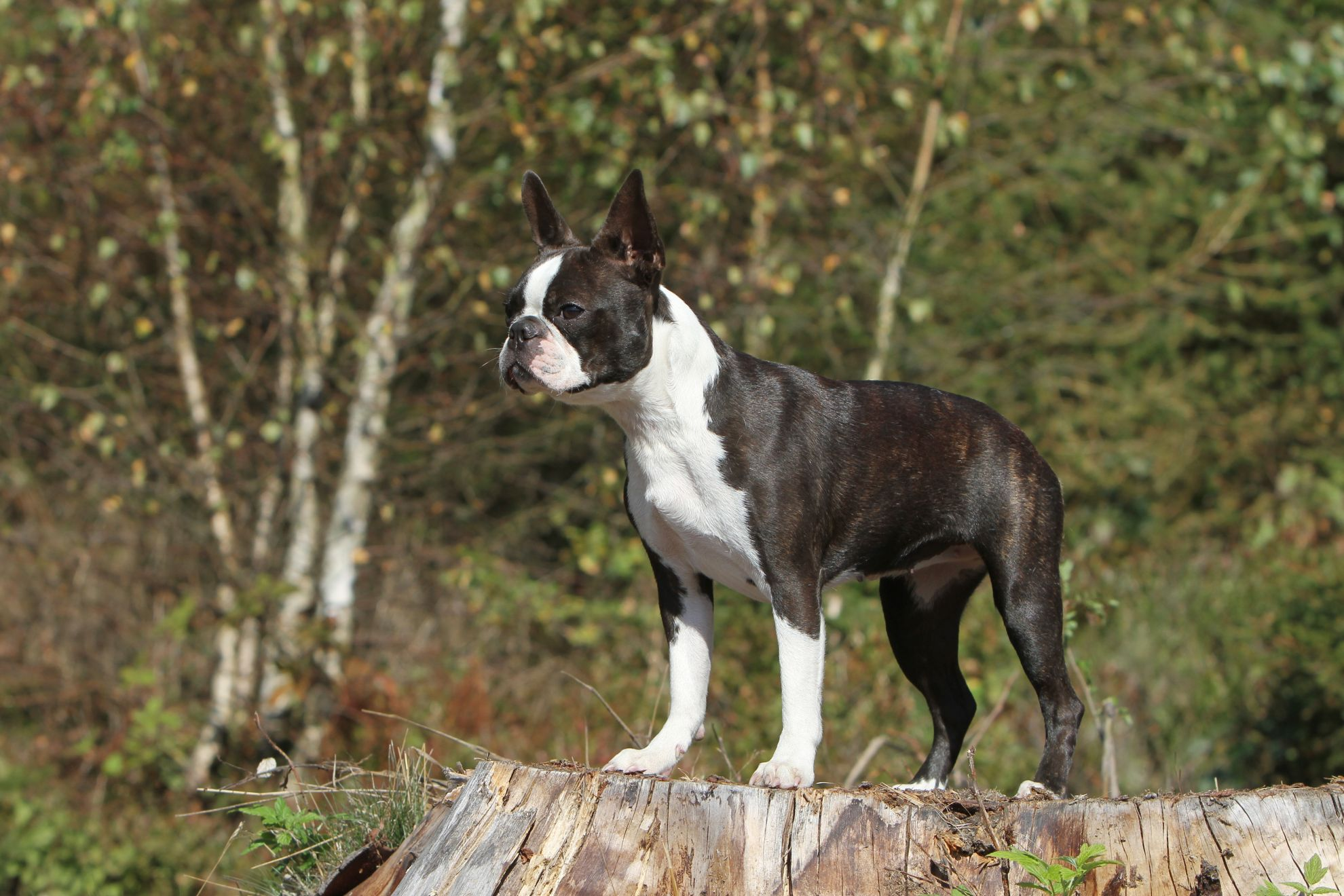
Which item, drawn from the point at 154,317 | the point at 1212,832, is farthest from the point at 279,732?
the point at 1212,832

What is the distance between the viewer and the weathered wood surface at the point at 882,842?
11.9ft

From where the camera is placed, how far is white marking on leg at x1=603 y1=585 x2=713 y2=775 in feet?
14.0

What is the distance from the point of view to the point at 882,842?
365 centimetres

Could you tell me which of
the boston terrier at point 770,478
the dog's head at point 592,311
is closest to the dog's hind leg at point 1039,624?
the boston terrier at point 770,478

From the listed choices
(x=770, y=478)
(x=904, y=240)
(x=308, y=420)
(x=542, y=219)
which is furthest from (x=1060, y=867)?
(x=904, y=240)

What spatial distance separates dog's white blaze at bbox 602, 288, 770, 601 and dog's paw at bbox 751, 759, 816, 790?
1.82 ft

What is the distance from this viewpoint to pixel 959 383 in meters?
10.9

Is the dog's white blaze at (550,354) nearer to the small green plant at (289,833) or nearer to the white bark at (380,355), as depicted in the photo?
the small green plant at (289,833)

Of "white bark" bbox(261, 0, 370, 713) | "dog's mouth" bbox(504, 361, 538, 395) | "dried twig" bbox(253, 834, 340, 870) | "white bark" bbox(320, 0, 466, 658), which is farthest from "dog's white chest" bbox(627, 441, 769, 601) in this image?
"white bark" bbox(261, 0, 370, 713)

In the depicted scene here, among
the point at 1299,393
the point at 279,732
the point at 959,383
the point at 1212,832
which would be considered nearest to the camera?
the point at 1212,832

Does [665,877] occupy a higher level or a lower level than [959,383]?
higher

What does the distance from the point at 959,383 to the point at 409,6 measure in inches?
204

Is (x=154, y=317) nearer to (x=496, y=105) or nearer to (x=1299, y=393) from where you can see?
(x=496, y=105)

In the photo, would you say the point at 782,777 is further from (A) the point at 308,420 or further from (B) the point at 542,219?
(A) the point at 308,420
